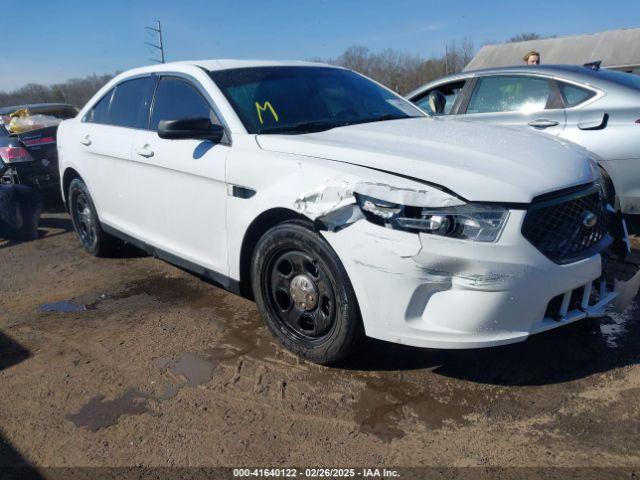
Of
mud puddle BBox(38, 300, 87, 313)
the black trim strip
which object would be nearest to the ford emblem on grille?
the black trim strip

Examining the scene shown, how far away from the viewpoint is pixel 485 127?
140 inches

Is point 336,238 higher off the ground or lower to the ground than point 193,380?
higher

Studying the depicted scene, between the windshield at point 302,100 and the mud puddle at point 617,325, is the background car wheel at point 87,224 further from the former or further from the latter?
the mud puddle at point 617,325

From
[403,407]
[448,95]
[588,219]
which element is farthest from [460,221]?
[448,95]

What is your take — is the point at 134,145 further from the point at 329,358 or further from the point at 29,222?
the point at 29,222

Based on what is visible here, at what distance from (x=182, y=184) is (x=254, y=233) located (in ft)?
2.58

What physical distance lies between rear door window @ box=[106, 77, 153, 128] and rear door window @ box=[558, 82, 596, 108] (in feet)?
12.0

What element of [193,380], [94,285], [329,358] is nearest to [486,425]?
[329,358]

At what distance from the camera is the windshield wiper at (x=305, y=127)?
3518mm

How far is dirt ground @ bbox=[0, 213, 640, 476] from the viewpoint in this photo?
246 cm

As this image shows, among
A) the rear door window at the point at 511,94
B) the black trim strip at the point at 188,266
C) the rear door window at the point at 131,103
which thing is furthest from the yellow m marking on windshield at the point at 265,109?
the rear door window at the point at 511,94

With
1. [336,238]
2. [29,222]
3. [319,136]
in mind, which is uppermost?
[319,136]

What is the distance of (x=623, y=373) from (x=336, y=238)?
1.67 meters

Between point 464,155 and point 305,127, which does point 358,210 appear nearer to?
point 464,155
